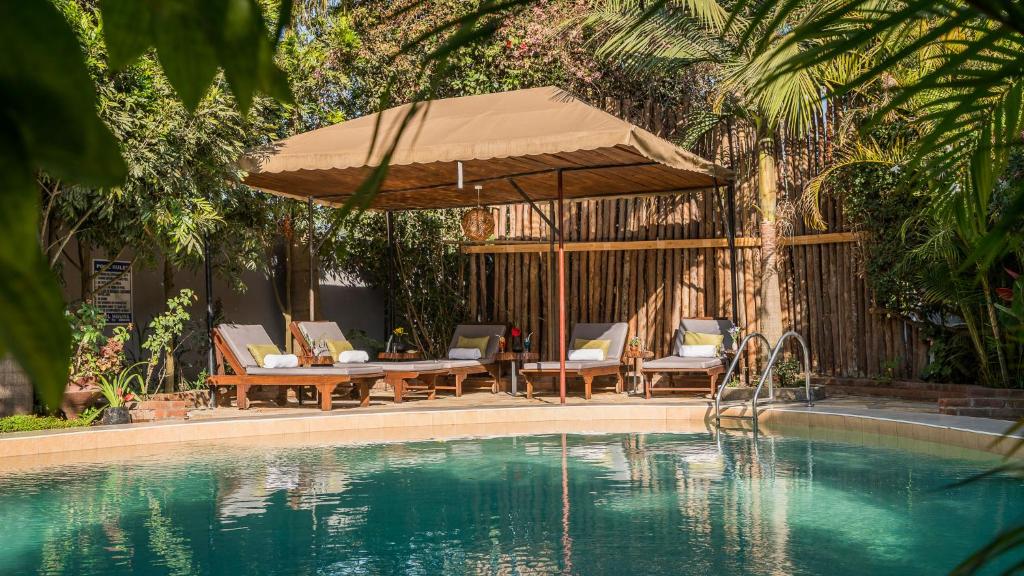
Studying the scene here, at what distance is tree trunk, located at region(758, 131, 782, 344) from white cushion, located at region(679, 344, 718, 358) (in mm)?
636

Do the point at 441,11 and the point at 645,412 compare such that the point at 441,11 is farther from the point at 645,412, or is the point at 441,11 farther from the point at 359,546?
the point at 359,546

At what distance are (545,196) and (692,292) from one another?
7.34 ft

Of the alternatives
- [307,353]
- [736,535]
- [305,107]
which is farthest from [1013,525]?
[305,107]

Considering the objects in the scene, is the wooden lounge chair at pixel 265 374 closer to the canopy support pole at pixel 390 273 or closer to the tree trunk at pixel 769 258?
the canopy support pole at pixel 390 273

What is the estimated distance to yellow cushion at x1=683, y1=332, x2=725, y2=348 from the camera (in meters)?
10.7

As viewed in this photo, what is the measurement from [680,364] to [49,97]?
998cm

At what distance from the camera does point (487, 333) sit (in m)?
11.6

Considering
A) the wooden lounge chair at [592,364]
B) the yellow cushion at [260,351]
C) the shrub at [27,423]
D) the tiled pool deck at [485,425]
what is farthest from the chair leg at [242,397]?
the wooden lounge chair at [592,364]

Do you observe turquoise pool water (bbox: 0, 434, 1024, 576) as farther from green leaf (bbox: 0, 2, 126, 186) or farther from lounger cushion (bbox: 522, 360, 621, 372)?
green leaf (bbox: 0, 2, 126, 186)

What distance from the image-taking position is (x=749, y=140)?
37.4 feet

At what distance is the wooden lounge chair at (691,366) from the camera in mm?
9969

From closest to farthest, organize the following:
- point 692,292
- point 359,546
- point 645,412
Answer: point 359,546 < point 645,412 < point 692,292

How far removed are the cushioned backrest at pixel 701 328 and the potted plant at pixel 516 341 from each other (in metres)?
1.85

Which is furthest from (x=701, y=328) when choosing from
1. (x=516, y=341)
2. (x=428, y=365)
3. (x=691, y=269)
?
Result: (x=428, y=365)
